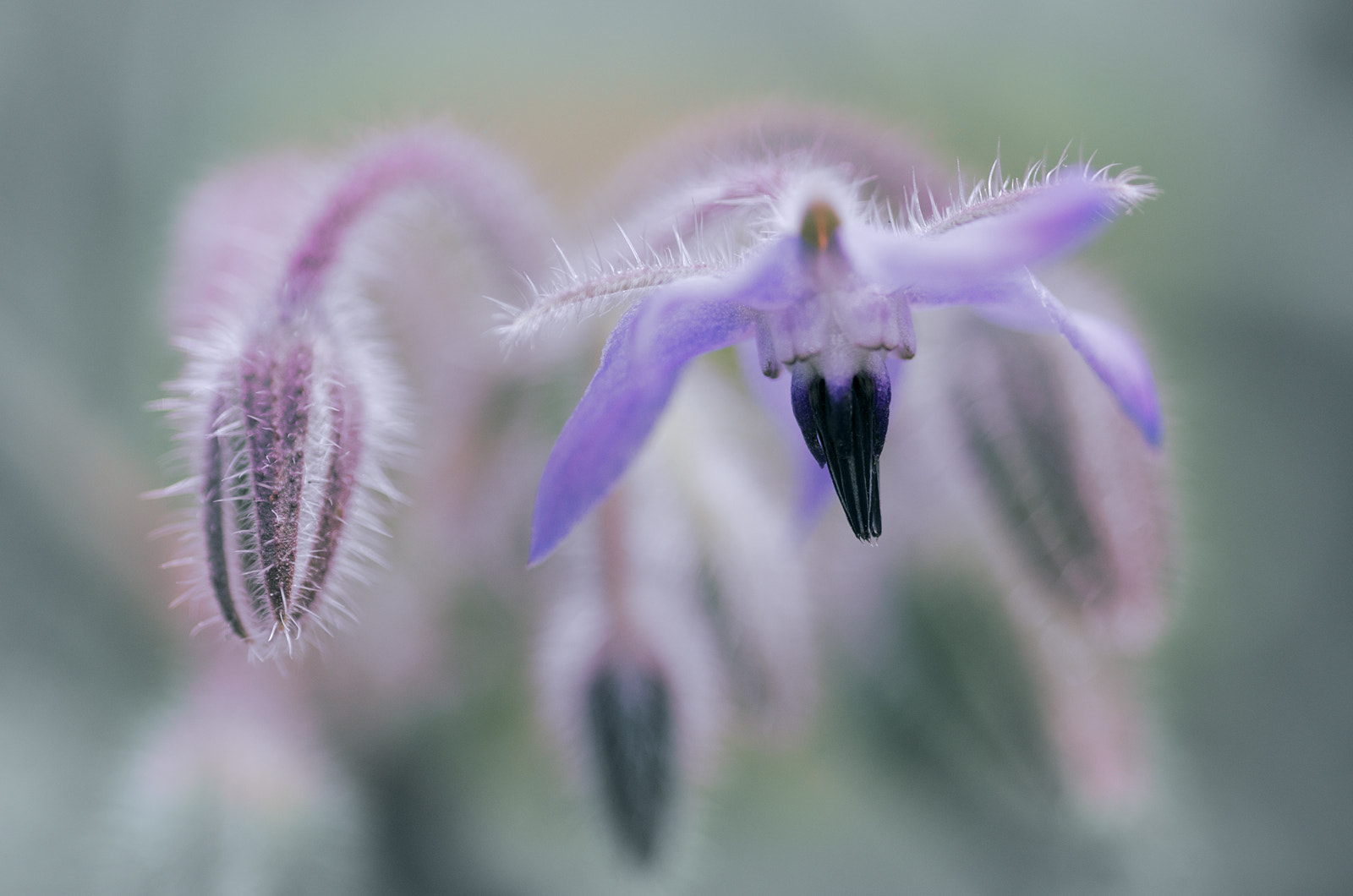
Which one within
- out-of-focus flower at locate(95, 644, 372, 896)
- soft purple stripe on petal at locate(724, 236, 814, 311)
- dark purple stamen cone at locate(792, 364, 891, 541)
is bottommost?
out-of-focus flower at locate(95, 644, 372, 896)

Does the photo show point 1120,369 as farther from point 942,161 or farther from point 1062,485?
point 942,161

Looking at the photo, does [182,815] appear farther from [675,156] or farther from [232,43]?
[232,43]

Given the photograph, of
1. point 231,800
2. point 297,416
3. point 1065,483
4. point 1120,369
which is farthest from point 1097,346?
point 231,800

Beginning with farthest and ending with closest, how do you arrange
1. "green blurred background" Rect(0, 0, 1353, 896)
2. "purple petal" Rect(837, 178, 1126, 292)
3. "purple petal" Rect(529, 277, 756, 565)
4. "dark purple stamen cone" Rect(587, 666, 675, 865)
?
1. "green blurred background" Rect(0, 0, 1353, 896)
2. "dark purple stamen cone" Rect(587, 666, 675, 865)
3. "purple petal" Rect(529, 277, 756, 565)
4. "purple petal" Rect(837, 178, 1126, 292)

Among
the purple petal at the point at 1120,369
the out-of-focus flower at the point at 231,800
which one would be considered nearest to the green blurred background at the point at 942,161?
the out-of-focus flower at the point at 231,800

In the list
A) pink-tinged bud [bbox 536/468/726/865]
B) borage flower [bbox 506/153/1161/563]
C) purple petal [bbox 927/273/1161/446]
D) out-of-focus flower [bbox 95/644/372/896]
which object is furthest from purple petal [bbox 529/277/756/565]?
out-of-focus flower [bbox 95/644/372/896]

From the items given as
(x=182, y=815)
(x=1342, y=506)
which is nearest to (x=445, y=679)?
(x=182, y=815)

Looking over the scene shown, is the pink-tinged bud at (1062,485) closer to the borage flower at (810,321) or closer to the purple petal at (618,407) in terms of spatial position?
the borage flower at (810,321)

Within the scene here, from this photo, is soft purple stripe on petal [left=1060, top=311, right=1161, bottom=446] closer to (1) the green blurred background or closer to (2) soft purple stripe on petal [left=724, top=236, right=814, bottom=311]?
(2) soft purple stripe on petal [left=724, top=236, right=814, bottom=311]
